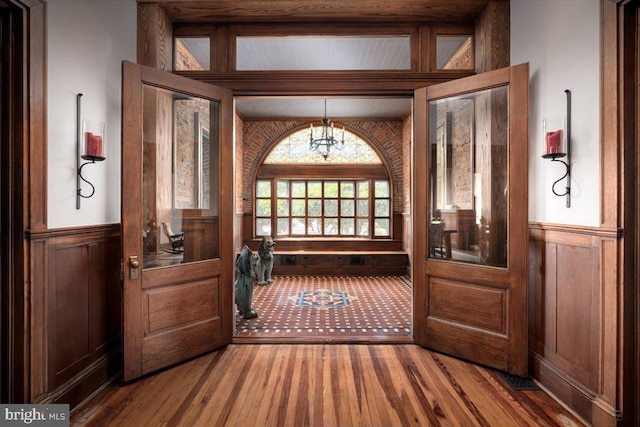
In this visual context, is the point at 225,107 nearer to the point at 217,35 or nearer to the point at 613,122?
the point at 217,35

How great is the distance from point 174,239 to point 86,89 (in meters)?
1.30

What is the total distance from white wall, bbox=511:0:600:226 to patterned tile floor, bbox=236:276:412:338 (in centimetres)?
190

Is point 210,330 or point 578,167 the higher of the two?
point 578,167

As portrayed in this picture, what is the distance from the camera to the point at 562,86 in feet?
7.86

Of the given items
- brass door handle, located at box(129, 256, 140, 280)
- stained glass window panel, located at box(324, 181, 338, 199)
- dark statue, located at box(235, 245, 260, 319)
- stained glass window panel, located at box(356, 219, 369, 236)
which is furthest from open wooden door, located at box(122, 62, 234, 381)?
stained glass window panel, located at box(356, 219, 369, 236)

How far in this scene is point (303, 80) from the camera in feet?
10.5

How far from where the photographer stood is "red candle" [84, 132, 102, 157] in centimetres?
224

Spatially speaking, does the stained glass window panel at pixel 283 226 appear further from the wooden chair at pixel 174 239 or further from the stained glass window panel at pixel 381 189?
the wooden chair at pixel 174 239

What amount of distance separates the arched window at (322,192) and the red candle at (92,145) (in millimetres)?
5007

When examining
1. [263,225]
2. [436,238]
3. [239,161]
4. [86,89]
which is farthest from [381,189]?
[86,89]

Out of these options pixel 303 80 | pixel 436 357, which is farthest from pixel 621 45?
pixel 436 357

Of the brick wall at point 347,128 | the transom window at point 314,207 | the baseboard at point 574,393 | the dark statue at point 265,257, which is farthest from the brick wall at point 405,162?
the baseboard at point 574,393

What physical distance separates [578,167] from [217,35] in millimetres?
3246

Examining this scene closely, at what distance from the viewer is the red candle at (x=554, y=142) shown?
7.48ft
